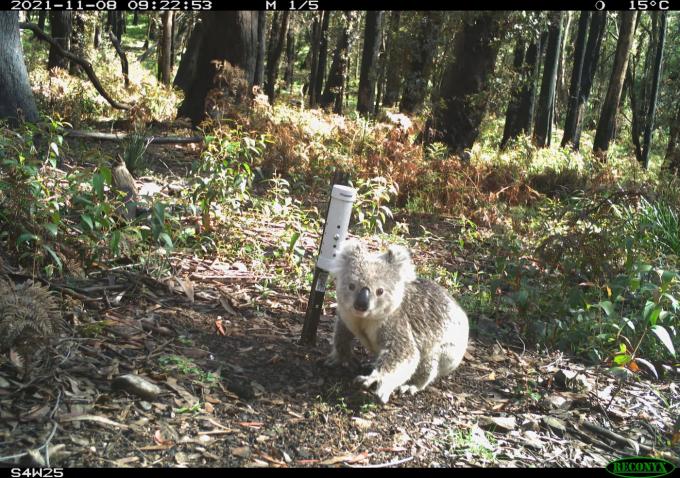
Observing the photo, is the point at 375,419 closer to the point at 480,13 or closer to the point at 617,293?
the point at 617,293

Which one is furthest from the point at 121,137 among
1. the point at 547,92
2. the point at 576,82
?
the point at 576,82

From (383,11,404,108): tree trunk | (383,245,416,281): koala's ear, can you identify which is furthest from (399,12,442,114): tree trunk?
(383,245,416,281): koala's ear

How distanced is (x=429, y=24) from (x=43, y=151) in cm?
852

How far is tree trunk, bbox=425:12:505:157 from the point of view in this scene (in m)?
11.7

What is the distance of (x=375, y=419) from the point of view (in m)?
3.60

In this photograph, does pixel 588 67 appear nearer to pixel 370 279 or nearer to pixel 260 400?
pixel 370 279

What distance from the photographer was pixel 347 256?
3963mm

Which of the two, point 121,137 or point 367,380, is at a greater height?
point 121,137

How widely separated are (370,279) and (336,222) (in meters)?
0.48

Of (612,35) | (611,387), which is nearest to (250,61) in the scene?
(611,387)

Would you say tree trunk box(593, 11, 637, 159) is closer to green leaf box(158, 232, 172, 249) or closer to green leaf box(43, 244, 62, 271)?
green leaf box(158, 232, 172, 249)

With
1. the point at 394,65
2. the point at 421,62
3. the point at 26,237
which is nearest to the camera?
the point at 26,237

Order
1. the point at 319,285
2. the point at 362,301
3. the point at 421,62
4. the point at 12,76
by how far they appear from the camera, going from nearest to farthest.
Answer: the point at 362,301, the point at 319,285, the point at 12,76, the point at 421,62

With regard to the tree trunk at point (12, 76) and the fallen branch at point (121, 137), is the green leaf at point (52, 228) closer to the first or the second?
the tree trunk at point (12, 76)
